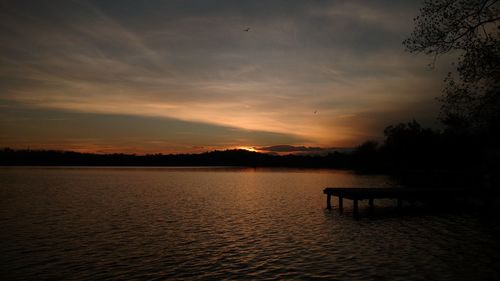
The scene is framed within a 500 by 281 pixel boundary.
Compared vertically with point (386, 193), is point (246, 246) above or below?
below

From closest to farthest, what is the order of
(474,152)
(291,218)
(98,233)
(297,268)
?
(297,268)
(98,233)
(291,218)
(474,152)

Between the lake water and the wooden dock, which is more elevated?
the wooden dock

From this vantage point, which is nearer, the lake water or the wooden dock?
the lake water

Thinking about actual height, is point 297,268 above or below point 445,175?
below

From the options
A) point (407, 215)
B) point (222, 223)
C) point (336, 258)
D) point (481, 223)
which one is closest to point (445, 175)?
point (407, 215)

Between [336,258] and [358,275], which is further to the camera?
[336,258]

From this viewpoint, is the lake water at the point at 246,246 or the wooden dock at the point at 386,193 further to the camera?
the wooden dock at the point at 386,193

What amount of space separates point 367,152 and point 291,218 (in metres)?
150

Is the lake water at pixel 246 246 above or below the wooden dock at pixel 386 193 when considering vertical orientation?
below

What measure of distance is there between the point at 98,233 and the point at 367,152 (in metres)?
161

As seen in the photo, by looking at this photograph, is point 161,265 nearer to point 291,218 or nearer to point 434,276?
point 434,276

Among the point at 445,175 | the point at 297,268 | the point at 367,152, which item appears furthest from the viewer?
the point at 367,152

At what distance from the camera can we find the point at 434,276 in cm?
1309

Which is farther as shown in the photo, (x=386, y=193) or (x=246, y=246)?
(x=386, y=193)
